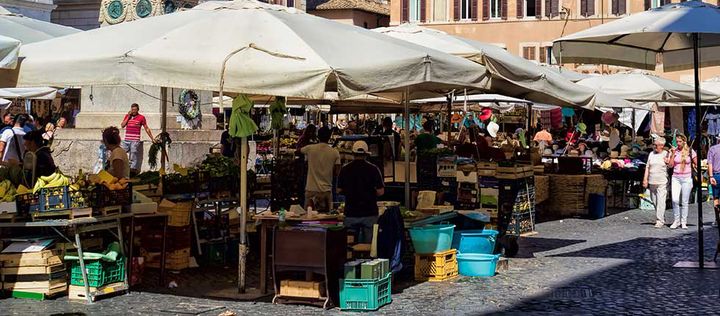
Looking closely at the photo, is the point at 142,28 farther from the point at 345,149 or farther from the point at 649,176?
the point at 649,176

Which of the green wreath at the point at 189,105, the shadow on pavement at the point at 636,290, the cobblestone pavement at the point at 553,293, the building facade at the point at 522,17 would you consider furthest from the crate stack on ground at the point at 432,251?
the building facade at the point at 522,17

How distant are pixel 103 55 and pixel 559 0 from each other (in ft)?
150

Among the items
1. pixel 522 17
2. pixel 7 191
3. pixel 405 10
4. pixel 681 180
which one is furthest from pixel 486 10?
pixel 7 191

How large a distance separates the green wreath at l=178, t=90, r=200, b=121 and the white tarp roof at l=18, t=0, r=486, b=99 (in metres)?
11.9

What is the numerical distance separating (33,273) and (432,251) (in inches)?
160

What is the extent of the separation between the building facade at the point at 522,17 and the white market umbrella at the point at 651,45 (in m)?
37.2

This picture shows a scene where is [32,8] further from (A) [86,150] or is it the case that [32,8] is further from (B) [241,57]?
(B) [241,57]

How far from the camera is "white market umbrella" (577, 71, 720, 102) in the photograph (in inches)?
912

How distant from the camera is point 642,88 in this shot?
23297mm

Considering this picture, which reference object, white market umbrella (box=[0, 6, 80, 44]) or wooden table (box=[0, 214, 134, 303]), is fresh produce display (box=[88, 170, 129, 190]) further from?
white market umbrella (box=[0, 6, 80, 44])

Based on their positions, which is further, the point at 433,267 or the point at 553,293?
the point at 433,267

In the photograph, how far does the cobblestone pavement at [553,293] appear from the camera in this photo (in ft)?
34.3

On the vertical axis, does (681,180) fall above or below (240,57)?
below

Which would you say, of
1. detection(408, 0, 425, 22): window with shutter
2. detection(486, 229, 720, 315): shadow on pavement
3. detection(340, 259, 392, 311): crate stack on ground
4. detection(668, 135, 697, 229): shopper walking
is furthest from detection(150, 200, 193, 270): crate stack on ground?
detection(408, 0, 425, 22): window with shutter
